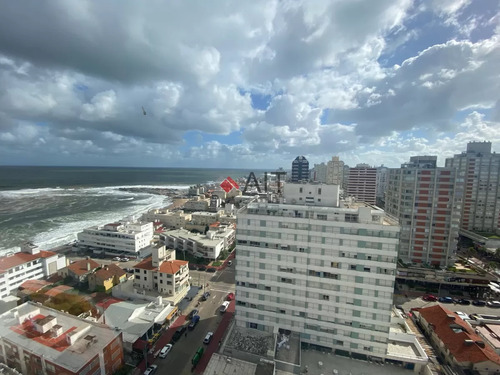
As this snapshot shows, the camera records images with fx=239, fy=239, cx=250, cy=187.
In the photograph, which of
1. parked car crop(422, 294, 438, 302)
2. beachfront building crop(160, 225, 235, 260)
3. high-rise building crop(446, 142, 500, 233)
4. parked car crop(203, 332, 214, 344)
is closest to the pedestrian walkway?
parked car crop(203, 332, 214, 344)

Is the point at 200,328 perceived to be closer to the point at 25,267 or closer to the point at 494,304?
the point at 25,267

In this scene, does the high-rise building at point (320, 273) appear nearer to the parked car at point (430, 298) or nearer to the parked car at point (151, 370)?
the parked car at point (151, 370)

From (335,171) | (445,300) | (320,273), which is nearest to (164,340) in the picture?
(320,273)

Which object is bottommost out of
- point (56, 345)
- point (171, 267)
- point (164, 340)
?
point (164, 340)

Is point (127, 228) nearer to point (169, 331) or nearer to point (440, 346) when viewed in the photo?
point (169, 331)

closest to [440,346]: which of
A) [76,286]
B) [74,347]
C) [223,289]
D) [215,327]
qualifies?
[215,327]

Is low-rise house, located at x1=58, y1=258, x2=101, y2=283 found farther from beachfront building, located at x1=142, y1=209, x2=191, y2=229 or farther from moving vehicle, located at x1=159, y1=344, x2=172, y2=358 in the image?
beachfront building, located at x1=142, y1=209, x2=191, y2=229

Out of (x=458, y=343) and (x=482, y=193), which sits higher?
(x=482, y=193)
